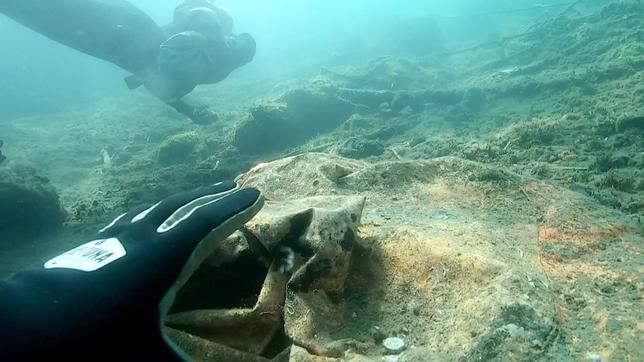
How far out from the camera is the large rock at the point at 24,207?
7.76 metres

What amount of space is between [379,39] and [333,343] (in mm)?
34700

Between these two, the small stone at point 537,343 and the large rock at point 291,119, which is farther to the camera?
the large rock at point 291,119

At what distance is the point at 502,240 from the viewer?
2.59 m

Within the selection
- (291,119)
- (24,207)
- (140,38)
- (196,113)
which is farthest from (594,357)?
(140,38)

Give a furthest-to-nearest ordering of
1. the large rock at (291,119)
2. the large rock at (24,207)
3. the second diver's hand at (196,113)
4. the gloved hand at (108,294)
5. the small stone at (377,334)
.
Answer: the second diver's hand at (196,113), the large rock at (291,119), the large rock at (24,207), the small stone at (377,334), the gloved hand at (108,294)

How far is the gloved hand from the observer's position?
1.30m

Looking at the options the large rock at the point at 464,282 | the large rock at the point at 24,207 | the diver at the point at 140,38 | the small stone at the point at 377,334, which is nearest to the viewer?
the large rock at the point at 464,282

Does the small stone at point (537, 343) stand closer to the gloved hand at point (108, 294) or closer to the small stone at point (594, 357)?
the small stone at point (594, 357)

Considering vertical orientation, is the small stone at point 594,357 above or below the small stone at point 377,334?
below

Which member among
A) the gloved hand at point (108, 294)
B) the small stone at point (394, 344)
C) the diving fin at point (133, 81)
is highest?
the diving fin at point (133, 81)

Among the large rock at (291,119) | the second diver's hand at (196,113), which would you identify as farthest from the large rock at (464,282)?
the second diver's hand at (196,113)

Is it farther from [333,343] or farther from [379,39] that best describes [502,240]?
[379,39]

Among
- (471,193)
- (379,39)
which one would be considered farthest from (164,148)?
(379,39)

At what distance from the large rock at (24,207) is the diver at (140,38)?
3721 mm
